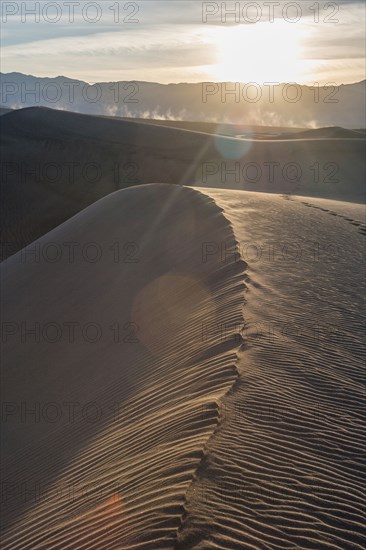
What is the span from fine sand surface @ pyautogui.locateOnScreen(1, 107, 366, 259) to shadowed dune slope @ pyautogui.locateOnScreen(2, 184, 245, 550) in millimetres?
14632

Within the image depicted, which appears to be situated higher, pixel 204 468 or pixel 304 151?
pixel 304 151

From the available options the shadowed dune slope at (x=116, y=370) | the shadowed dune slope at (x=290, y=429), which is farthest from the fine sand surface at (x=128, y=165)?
the shadowed dune slope at (x=290, y=429)

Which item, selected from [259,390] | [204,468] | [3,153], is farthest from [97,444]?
[3,153]

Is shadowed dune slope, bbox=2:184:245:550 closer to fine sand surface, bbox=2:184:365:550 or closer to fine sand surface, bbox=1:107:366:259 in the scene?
fine sand surface, bbox=2:184:365:550

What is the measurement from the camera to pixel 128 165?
113ft

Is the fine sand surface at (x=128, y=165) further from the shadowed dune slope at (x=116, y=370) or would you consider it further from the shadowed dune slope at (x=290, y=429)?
the shadowed dune slope at (x=290, y=429)

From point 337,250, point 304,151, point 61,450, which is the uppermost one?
point 304,151

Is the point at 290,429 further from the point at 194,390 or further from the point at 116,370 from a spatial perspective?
the point at 116,370

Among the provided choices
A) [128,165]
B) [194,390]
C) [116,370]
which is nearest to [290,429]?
[194,390]

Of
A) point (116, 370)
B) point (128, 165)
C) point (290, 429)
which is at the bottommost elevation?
point (116, 370)

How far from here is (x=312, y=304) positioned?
7.69 meters

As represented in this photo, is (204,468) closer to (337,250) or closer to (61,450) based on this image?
(61,450)

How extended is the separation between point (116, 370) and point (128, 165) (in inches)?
1095

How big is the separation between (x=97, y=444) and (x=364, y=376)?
7.83 feet
